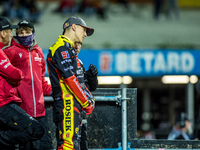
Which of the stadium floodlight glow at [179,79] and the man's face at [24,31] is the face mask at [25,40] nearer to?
the man's face at [24,31]

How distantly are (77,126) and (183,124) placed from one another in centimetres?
422

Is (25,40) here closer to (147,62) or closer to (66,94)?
(66,94)

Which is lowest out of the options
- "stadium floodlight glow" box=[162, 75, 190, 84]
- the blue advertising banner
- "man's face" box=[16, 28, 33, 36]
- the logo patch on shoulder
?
the logo patch on shoulder

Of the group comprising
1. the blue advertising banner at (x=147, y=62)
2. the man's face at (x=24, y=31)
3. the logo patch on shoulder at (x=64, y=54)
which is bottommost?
the logo patch on shoulder at (x=64, y=54)

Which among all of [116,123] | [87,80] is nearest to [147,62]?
[116,123]

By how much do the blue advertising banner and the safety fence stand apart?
691cm

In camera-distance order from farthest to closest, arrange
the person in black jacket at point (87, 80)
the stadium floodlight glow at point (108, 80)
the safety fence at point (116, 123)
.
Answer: the stadium floodlight glow at point (108, 80), the safety fence at point (116, 123), the person in black jacket at point (87, 80)

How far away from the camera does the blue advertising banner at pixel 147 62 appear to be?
1195cm

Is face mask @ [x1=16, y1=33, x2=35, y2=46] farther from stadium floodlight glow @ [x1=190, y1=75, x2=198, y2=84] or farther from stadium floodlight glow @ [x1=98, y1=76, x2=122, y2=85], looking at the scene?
stadium floodlight glow @ [x1=190, y1=75, x2=198, y2=84]

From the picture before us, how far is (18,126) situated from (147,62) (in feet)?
26.4

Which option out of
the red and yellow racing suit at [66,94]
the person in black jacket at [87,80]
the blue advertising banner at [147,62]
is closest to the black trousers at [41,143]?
the person in black jacket at [87,80]

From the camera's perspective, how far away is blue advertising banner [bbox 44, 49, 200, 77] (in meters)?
12.0

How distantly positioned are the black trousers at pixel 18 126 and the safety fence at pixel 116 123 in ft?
1.96

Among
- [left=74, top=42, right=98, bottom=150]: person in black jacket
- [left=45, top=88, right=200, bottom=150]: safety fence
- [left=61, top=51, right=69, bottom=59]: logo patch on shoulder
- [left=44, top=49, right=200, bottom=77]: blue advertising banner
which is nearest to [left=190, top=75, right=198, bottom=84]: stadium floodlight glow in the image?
[left=44, top=49, right=200, bottom=77]: blue advertising banner
